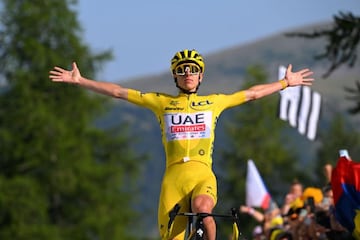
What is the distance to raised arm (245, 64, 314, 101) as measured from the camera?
1296cm

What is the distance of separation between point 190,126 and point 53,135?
45663mm

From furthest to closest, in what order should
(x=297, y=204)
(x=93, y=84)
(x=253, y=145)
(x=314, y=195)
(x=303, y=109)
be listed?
(x=253, y=145) → (x=303, y=109) → (x=297, y=204) → (x=314, y=195) → (x=93, y=84)

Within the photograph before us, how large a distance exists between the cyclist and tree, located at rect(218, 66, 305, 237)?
66.6 m

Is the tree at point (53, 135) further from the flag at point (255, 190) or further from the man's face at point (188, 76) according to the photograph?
the man's face at point (188, 76)

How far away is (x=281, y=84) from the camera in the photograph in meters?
13.3

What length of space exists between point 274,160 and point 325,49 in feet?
196

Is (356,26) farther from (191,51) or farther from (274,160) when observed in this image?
(274,160)

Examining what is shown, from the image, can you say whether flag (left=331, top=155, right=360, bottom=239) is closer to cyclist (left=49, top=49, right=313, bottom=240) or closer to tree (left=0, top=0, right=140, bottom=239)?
cyclist (left=49, top=49, right=313, bottom=240)

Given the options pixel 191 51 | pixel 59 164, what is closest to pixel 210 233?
pixel 191 51

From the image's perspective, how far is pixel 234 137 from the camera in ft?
271

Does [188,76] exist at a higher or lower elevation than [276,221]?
higher

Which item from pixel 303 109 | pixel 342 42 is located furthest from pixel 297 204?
pixel 303 109

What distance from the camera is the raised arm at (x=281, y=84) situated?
13.0m

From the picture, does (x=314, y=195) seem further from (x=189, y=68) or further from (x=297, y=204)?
(x=189, y=68)
